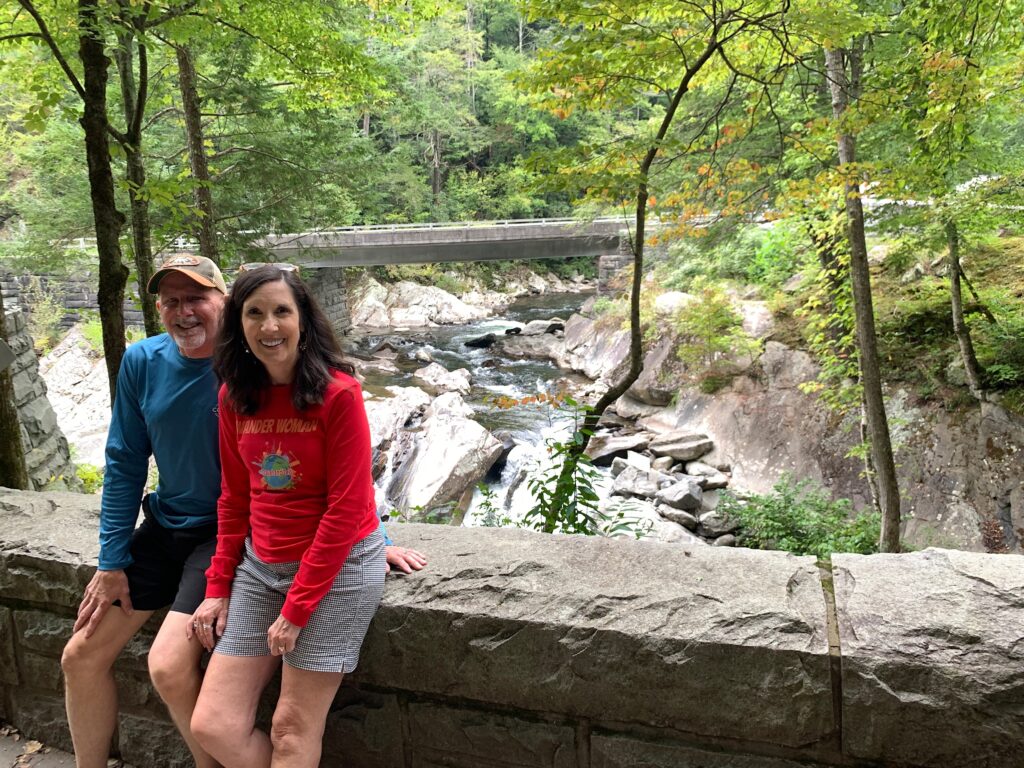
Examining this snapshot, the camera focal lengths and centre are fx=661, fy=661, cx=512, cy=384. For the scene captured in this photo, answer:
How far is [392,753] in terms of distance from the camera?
1967 mm

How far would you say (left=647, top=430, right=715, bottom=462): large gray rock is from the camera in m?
9.68

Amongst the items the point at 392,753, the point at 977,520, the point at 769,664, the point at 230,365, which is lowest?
the point at 977,520

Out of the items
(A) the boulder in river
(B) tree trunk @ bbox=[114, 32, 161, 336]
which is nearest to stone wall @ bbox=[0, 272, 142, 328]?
(A) the boulder in river

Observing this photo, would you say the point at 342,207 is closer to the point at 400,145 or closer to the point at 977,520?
the point at 977,520

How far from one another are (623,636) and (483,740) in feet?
1.82

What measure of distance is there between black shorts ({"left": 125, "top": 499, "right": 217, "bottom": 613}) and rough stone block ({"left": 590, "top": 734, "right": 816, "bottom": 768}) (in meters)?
1.27

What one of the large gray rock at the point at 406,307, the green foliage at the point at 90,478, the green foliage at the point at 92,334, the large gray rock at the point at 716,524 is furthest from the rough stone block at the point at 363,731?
the large gray rock at the point at 406,307

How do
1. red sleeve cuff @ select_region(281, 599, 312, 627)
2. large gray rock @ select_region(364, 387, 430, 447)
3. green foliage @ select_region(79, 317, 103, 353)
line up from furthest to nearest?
green foliage @ select_region(79, 317, 103, 353) < large gray rock @ select_region(364, 387, 430, 447) < red sleeve cuff @ select_region(281, 599, 312, 627)

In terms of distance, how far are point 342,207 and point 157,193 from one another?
821cm

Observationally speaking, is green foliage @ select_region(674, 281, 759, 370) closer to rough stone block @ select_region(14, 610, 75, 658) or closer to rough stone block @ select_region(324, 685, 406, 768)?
rough stone block @ select_region(324, 685, 406, 768)

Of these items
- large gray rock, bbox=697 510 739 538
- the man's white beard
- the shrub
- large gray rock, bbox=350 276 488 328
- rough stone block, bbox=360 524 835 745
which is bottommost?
large gray rock, bbox=697 510 739 538

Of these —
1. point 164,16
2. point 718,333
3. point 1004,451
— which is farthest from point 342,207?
point 1004,451

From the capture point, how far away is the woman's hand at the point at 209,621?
184 cm

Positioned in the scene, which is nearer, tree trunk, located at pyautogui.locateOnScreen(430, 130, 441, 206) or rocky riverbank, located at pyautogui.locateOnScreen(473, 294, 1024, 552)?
rocky riverbank, located at pyautogui.locateOnScreen(473, 294, 1024, 552)
